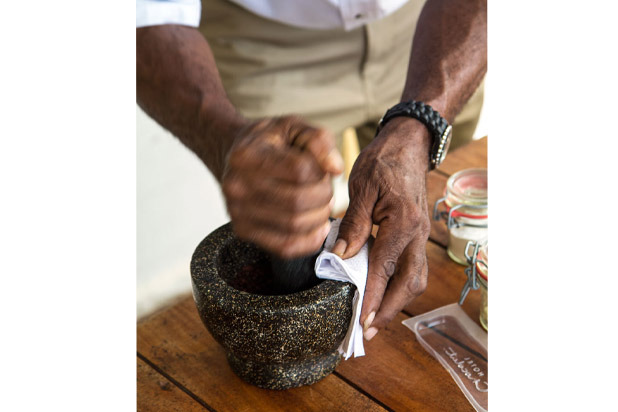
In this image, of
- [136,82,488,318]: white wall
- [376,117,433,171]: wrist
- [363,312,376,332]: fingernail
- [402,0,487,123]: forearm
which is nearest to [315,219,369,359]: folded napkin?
[363,312,376,332]: fingernail

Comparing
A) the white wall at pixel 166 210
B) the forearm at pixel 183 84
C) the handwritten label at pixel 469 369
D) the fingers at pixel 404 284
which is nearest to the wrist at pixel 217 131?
the forearm at pixel 183 84

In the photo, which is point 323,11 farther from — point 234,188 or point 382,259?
point 234,188

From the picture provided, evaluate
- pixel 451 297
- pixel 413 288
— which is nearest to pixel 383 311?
pixel 413 288

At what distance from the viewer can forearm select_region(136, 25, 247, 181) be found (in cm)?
112

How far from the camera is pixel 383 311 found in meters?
0.87

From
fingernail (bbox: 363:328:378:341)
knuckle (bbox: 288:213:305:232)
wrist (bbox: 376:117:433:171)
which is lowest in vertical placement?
fingernail (bbox: 363:328:378:341)

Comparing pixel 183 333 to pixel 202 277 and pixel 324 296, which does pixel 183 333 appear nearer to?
pixel 202 277

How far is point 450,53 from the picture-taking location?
126 centimetres

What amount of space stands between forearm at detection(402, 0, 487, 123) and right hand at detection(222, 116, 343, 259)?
61 cm

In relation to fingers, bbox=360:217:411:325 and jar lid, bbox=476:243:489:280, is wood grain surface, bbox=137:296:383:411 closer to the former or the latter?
fingers, bbox=360:217:411:325

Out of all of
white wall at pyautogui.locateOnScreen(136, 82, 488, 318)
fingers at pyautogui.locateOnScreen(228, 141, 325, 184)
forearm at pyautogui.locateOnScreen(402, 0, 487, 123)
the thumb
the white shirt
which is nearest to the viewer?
fingers at pyautogui.locateOnScreen(228, 141, 325, 184)

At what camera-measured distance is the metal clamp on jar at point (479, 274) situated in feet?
2.98

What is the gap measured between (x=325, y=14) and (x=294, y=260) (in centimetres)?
81

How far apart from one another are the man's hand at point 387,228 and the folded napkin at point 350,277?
0.02 metres
